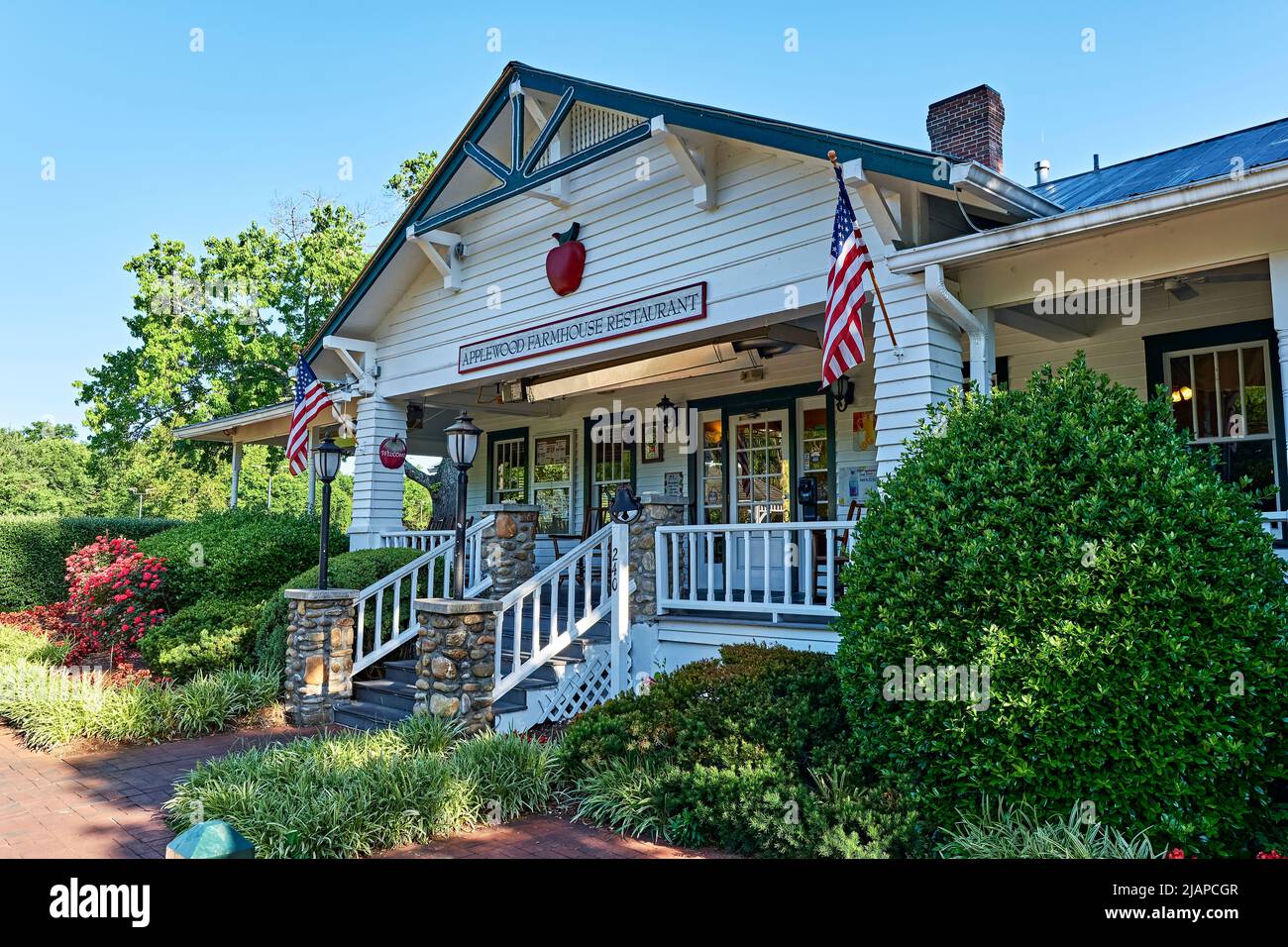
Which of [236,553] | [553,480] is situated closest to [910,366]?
[553,480]

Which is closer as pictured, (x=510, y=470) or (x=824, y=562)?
(x=824, y=562)

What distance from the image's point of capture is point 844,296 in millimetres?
5945

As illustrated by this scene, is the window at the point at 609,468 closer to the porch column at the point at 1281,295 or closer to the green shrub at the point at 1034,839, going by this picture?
the porch column at the point at 1281,295

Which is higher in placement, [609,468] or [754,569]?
[609,468]

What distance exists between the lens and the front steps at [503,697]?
7457mm

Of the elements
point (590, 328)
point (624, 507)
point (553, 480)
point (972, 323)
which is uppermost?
point (590, 328)

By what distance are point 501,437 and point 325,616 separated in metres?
6.62

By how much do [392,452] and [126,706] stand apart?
504 cm

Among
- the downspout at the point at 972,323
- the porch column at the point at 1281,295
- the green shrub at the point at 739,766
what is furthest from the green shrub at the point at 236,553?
the porch column at the point at 1281,295

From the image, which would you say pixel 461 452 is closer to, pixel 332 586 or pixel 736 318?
pixel 736 318

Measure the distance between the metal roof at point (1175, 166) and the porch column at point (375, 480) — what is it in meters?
9.27

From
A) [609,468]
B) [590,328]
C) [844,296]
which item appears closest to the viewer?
[844,296]

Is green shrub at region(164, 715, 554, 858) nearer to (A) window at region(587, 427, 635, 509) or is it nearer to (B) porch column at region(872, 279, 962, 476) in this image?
(B) porch column at region(872, 279, 962, 476)
